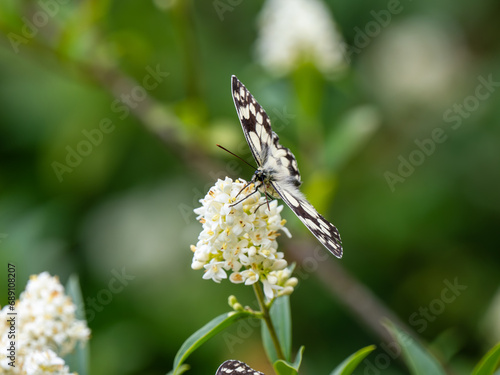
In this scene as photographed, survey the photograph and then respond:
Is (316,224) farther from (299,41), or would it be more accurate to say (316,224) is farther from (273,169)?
(299,41)

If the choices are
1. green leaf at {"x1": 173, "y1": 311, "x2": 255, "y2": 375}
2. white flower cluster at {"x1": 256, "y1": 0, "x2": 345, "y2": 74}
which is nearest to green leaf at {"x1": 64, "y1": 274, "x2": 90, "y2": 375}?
green leaf at {"x1": 173, "y1": 311, "x2": 255, "y2": 375}

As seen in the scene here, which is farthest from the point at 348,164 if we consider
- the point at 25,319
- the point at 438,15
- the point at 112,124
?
the point at 25,319

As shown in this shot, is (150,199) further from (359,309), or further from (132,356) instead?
(359,309)

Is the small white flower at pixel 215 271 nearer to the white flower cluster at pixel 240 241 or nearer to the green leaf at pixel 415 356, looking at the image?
the white flower cluster at pixel 240 241

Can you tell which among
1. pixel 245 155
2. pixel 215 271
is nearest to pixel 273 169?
pixel 215 271

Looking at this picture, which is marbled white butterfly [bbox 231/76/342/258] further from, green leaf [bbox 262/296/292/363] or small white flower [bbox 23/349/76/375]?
small white flower [bbox 23/349/76/375]

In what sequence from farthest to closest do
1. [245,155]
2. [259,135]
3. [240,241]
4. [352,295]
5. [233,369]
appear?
[245,155], [352,295], [259,135], [240,241], [233,369]

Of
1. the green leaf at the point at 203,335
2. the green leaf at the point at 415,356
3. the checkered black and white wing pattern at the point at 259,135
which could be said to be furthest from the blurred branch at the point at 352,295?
the green leaf at the point at 203,335
